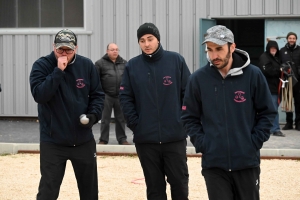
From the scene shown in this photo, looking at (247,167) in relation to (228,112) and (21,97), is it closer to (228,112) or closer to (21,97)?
(228,112)

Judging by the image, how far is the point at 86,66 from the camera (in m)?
7.09

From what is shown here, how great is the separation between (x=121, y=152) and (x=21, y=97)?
6.46 m

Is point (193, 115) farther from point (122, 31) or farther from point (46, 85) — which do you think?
point (122, 31)

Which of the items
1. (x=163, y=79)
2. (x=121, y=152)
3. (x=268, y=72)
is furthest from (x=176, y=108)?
(x=268, y=72)

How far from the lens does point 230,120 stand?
563 cm

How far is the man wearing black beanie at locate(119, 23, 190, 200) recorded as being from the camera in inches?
283

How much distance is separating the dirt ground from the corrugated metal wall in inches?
233

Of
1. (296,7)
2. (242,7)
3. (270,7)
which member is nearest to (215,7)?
(242,7)

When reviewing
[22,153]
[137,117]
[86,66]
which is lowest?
[22,153]

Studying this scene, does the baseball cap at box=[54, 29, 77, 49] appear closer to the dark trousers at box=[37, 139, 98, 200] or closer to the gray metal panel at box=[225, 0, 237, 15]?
the dark trousers at box=[37, 139, 98, 200]

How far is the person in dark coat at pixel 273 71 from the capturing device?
15.2m

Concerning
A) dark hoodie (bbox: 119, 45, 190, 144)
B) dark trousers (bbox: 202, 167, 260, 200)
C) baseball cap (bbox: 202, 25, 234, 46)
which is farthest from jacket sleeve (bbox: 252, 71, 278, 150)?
dark hoodie (bbox: 119, 45, 190, 144)

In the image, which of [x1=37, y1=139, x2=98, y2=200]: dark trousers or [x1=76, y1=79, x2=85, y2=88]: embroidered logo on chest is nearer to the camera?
[x1=37, y1=139, x2=98, y2=200]: dark trousers

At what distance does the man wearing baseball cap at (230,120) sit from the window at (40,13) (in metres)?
13.2
